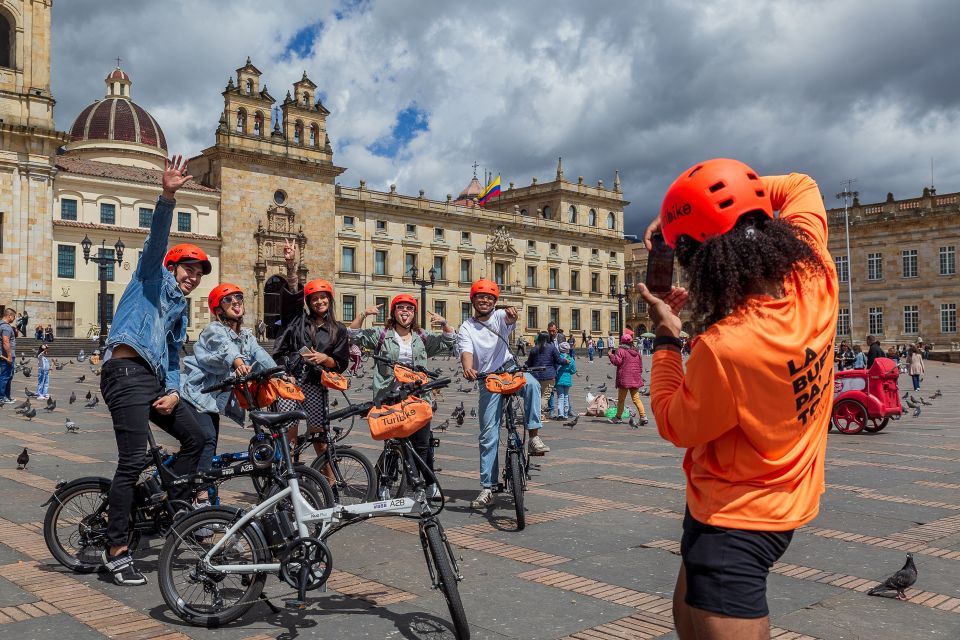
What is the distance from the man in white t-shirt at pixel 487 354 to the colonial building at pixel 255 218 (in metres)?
35.6

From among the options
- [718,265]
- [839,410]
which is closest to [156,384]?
[718,265]

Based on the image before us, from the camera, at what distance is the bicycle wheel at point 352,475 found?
6.32 metres

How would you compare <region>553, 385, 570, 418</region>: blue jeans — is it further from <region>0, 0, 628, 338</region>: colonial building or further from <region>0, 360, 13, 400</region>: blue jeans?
<region>0, 0, 628, 338</region>: colonial building

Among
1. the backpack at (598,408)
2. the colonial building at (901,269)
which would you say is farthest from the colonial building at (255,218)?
the backpack at (598,408)

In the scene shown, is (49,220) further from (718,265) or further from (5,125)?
(718,265)

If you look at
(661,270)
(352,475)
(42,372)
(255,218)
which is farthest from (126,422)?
(255,218)

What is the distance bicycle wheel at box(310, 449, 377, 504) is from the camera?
20.7ft

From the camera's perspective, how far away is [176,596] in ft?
13.2

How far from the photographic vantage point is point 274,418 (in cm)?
415

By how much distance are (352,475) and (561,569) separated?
2224 millimetres

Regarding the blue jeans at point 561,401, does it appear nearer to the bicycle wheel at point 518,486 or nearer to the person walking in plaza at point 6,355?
the bicycle wheel at point 518,486

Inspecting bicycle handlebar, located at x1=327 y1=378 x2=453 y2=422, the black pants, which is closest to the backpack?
bicycle handlebar, located at x1=327 y1=378 x2=453 y2=422

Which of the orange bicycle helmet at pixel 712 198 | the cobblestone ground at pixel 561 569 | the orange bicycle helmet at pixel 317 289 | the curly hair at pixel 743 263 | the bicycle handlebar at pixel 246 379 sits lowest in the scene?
the cobblestone ground at pixel 561 569

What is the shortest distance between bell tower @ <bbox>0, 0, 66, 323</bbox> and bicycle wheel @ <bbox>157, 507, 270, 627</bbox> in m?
43.2
